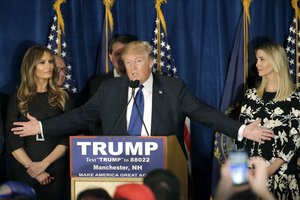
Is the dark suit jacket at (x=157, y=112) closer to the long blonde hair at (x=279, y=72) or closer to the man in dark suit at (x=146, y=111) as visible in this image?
the man in dark suit at (x=146, y=111)

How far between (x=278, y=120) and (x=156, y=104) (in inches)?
41.4

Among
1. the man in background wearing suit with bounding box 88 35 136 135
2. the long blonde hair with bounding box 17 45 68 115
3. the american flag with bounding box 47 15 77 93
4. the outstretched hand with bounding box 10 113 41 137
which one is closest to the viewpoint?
the outstretched hand with bounding box 10 113 41 137

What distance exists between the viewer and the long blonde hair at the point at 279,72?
513cm

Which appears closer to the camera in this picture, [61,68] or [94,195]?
[94,195]

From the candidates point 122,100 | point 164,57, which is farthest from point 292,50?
point 122,100

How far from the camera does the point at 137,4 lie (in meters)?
6.12

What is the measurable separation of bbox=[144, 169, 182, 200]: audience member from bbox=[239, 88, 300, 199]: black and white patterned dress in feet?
8.49

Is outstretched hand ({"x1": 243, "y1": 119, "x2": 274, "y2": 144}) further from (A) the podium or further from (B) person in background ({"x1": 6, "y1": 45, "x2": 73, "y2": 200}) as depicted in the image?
(B) person in background ({"x1": 6, "y1": 45, "x2": 73, "y2": 200})

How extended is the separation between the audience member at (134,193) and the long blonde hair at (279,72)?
2977mm

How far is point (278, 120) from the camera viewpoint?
16.7 feet

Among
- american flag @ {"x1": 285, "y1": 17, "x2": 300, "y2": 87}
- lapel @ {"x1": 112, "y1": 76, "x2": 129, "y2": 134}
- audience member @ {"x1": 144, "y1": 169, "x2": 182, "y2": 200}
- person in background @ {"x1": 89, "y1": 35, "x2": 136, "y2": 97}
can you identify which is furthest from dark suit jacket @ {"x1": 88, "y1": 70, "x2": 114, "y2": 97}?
audience member @ {"x1": 144, "y1": 169, "x2": 182, "y2": 200}

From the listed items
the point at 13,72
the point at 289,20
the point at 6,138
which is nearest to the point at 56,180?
the point at 6,138

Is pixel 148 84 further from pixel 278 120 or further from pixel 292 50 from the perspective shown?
pixel 292 50

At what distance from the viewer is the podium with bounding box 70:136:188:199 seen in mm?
4016
